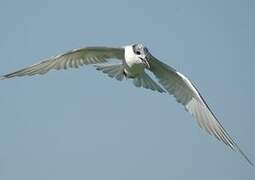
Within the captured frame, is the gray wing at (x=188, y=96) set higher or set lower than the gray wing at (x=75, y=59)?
lower

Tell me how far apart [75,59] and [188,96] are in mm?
2728

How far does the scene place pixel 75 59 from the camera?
616 inches

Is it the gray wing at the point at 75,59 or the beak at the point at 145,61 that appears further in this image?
the beak at the point at 145,61

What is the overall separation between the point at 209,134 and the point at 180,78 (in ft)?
5.67

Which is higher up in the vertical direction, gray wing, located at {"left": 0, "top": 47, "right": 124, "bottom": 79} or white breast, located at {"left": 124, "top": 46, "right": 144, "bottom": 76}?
gray wing, located at {"left": 0, "top": 47, "right": 124, "bottom": 79}

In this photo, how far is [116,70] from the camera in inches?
609

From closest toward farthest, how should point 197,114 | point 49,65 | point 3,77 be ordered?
point 3,77, point 49,65, point 197,114

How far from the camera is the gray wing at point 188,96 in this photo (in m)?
15.4

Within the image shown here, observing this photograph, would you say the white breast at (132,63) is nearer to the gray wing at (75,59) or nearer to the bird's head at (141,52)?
the bird's head at (141,52)

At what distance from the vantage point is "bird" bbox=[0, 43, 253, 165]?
14.9m

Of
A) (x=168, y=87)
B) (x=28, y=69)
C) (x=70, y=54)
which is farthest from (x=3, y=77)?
(x=168, y=87)

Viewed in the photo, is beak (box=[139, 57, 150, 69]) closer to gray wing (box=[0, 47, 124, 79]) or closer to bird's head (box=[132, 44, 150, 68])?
bird's head (box=[132, 44, 150, 68])

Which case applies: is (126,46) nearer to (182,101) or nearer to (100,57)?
(100,57)

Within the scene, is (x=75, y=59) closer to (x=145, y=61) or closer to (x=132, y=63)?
(x=132, y=63)
